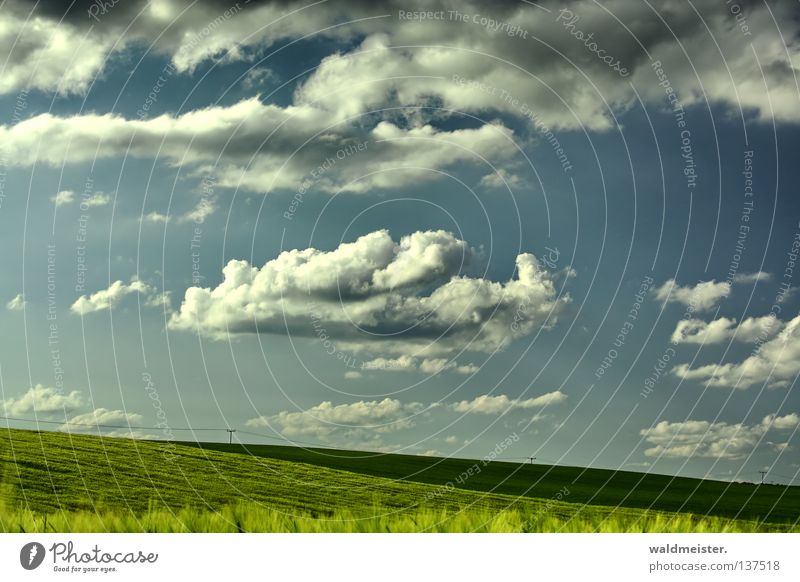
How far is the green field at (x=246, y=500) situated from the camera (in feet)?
41.3

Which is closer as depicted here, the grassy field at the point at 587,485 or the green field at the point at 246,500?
the green field at the point at 246,500

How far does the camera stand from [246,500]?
19781 millimetres

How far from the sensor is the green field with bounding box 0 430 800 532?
12586mm

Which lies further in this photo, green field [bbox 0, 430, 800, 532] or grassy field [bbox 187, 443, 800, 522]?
grassy field [bbox 187, 443, 800, 522]

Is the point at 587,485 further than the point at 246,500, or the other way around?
the point at 587,485
